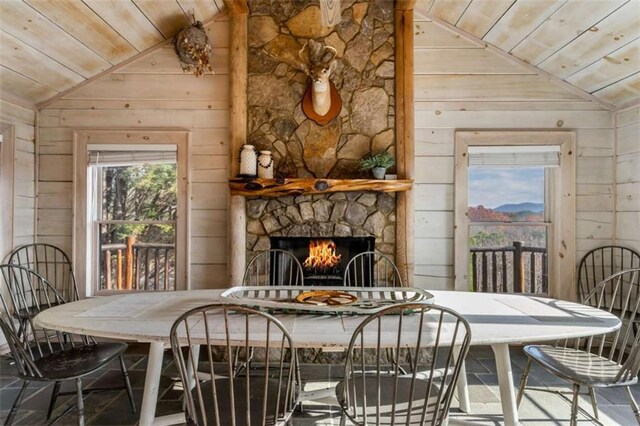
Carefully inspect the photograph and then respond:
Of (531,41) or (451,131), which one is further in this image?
(451,131)

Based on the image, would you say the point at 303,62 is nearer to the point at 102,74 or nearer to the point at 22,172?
the point at 102,74

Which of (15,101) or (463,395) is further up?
(15,101)

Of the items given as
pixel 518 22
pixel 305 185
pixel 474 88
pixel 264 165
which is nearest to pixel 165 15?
pixel 264 165

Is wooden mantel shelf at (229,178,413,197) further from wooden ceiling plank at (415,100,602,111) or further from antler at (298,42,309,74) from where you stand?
antler at (298,42,309,74)

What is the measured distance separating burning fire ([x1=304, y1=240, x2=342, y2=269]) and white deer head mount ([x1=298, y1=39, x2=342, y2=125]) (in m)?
1.12

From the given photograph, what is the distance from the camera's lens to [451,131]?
3.49 meters

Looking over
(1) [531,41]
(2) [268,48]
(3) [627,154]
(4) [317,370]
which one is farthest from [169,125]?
(3) [627,154]

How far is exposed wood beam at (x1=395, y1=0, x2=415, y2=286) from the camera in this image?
329 centimetres

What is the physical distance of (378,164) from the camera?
3.20 m

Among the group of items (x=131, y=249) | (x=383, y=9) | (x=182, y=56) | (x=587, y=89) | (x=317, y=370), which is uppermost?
(x=383, y=9)

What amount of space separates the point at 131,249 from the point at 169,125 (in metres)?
1.31

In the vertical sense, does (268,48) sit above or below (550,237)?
above

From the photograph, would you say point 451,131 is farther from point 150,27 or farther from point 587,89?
point 150,27

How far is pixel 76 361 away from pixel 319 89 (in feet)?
8.62
